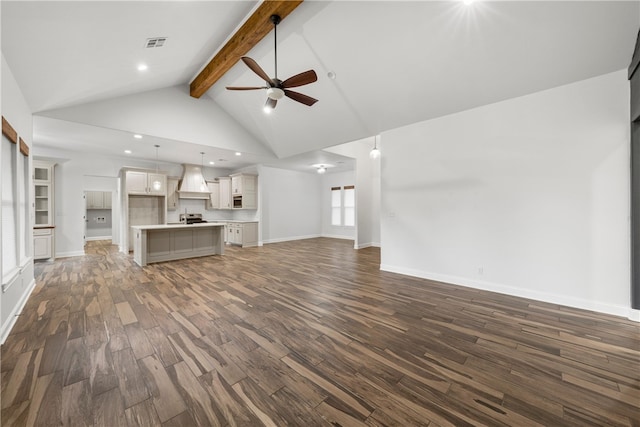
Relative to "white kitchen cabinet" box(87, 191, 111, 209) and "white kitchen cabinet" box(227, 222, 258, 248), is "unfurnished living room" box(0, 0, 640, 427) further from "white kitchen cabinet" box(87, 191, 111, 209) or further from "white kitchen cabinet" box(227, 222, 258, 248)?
"white kitchen cabinet" box(87, 191, 111, 209)

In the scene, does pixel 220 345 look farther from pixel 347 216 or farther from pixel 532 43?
pixel 347 216

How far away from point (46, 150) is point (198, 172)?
12.3ft

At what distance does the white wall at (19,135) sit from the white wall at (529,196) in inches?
214

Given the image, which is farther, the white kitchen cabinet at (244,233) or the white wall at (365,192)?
the white kitchen cabinet at (244,233)

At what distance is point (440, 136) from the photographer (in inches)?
171

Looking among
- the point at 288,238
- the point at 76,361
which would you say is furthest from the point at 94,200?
the point at 76,361

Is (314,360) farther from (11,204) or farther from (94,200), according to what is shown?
(94,200)

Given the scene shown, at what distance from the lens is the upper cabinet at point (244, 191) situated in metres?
8.52

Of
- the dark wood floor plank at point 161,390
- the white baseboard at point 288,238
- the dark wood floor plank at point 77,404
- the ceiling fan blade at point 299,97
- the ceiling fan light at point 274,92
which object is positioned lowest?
the dark wood floor plank at point 161,390

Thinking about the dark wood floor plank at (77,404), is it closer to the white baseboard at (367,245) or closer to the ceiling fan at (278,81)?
the ceiling fan at (278,81)

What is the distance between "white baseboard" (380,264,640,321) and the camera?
3.00 m

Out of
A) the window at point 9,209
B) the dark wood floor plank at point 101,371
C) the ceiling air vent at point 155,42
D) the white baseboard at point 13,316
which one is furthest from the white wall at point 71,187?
the dark wood floor plank at point 101,371

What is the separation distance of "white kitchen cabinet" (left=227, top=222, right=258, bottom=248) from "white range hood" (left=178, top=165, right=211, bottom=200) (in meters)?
1.57

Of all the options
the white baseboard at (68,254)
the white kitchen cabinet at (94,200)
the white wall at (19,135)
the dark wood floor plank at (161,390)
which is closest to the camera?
the dark wood floor plank at (161,390)
